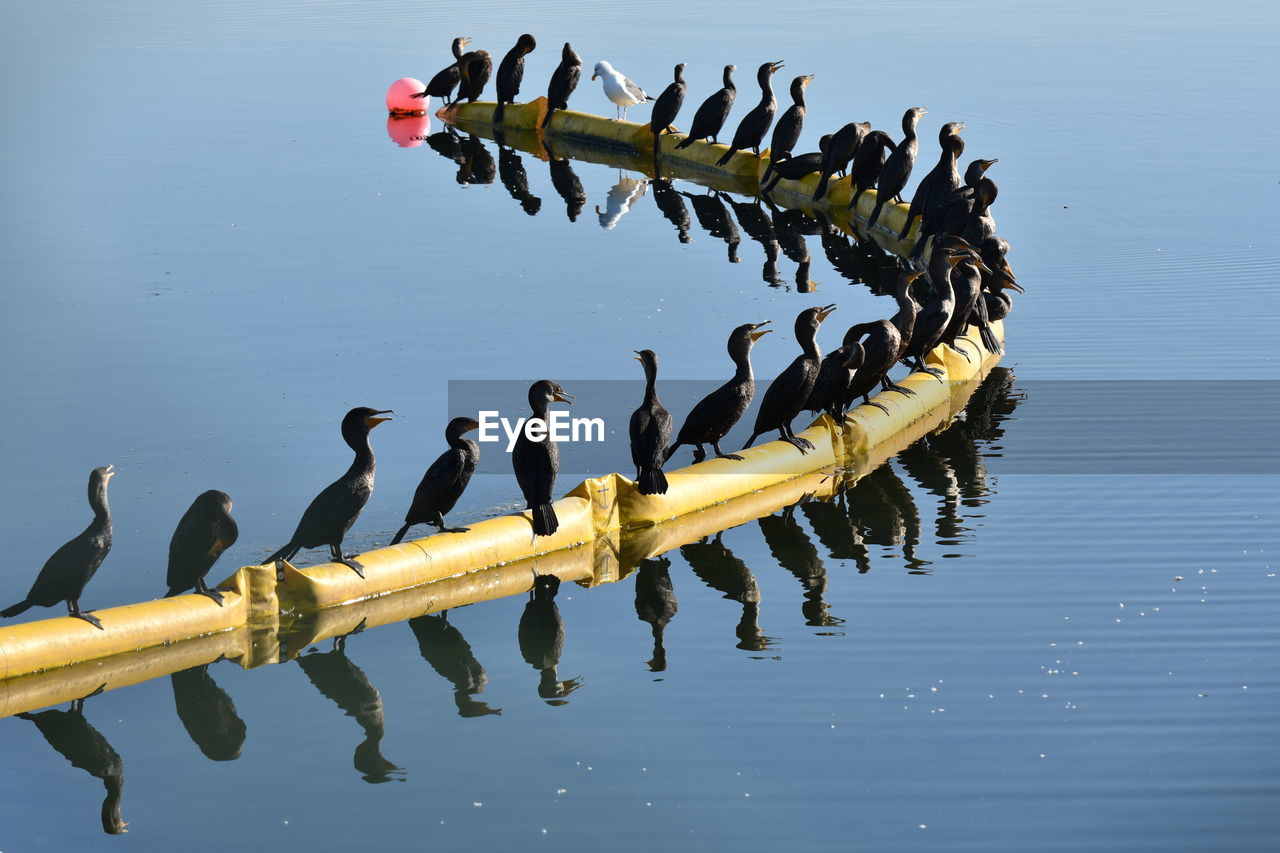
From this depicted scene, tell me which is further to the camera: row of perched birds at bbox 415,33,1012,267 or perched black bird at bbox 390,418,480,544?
row of perched birds at bbox 415,33,1012,267

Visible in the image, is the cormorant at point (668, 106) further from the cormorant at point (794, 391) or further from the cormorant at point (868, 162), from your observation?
the cormorant at point (794, 391)

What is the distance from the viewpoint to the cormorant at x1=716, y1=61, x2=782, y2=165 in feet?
54.7

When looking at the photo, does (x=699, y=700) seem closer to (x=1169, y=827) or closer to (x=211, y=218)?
(x=1169, y=827)

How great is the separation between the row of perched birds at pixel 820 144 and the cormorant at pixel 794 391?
9.51ft

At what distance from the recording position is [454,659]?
25.3 ft

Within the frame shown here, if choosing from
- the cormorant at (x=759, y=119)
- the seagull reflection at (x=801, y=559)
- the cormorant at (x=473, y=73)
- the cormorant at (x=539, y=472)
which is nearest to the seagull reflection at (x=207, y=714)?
the cormorant at (x=539, y=472)

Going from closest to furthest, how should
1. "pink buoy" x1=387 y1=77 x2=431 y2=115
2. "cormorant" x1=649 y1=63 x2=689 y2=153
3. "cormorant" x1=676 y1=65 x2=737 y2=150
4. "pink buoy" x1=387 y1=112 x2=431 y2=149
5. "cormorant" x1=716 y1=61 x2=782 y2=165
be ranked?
"cormorant" x1=716 y1=61 x2=782 y2=165 < "cormorant" x1=676 y1=65 x2=737 y2=150 < "cormorant" x1=649 y1=63 x2=689 y2=153 < "pink buoy" x1=387 y1=112 x2=431 y2=149 < "pink buoy" x1=387 y1=77 x2=431 y2=115

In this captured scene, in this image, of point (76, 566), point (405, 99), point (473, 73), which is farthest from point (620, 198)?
point (76, 566)

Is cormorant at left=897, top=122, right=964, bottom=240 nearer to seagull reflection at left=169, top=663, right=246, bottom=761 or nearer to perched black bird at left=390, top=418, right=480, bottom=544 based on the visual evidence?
perched black bird at left=390, top=418, right=480, bottom=544

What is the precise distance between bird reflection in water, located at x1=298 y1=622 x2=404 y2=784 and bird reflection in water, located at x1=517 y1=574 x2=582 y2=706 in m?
0.72

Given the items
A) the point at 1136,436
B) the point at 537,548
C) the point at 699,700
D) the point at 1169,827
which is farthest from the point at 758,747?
the point at 1136,436

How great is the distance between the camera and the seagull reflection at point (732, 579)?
7.96 metres

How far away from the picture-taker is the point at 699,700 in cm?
725

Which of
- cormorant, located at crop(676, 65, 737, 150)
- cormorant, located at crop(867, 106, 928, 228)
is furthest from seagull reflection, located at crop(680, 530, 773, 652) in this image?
cormorant, located at crop(676, 65, 737, 150)
